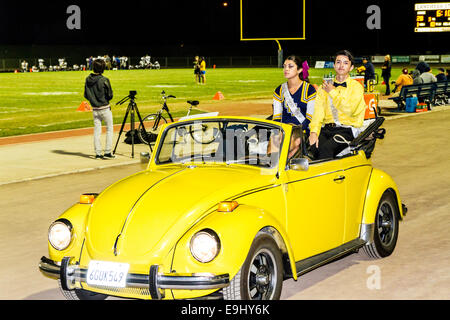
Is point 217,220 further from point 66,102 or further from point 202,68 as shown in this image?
point 202,68

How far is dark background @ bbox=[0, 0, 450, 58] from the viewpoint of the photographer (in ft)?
276

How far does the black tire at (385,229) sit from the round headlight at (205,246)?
2.66 meters

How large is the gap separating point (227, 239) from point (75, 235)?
4.35ft

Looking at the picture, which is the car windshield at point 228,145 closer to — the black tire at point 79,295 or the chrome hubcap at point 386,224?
the black tire at point 79,295

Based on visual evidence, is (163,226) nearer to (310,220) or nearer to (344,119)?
(310,220)

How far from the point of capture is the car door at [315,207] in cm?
627

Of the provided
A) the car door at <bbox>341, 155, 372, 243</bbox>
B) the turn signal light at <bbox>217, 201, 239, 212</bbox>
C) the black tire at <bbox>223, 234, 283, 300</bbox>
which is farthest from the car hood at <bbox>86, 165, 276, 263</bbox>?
the car door at <bbox>341, 155, 372, 243</bbox>

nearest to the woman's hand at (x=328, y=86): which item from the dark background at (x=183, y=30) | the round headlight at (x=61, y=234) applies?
the round headlight at (x=61, y=234)

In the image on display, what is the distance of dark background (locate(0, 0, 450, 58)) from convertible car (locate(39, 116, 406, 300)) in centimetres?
7818

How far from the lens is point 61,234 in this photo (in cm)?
588

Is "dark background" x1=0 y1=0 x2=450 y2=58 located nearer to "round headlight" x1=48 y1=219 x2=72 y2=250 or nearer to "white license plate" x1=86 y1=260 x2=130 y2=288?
"round headlight" x1=48 y1=219 x2=72 y2=250

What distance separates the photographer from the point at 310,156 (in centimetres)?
709
